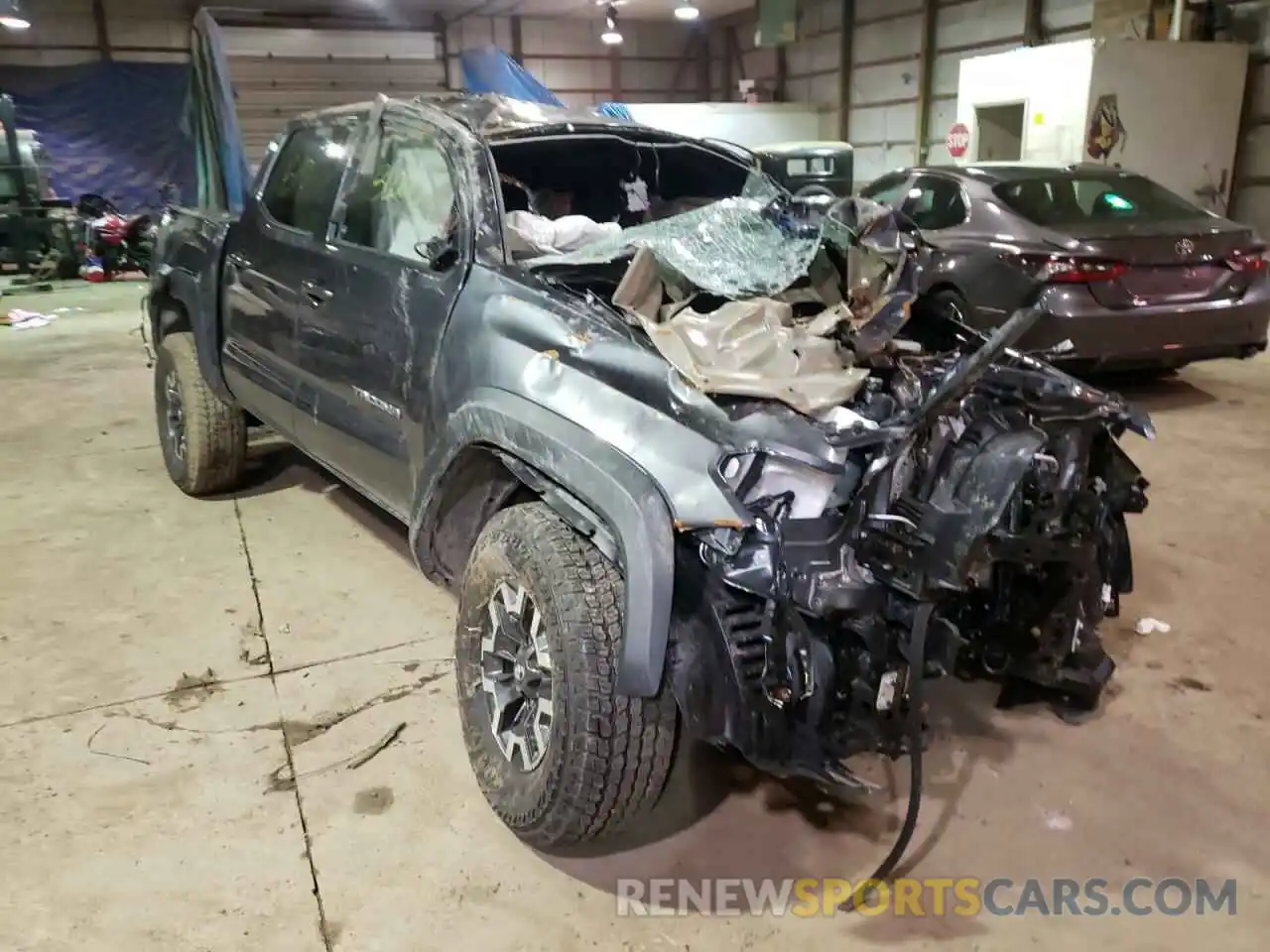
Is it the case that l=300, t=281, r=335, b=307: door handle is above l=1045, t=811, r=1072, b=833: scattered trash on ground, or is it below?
above

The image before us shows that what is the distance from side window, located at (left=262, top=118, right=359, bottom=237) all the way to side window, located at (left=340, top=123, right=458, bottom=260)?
192mm

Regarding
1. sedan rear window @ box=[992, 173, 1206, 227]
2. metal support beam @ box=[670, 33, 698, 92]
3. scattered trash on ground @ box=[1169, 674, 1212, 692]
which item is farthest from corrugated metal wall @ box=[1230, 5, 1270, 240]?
metal support beam @ box=[670, 33, 698, 92]

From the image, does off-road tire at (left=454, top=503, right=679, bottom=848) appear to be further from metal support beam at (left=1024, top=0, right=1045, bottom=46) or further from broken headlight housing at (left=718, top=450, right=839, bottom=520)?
metal support beam at (left=1024, top=0, right=1045, bottom=46)

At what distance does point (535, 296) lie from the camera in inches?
105

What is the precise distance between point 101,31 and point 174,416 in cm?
1647

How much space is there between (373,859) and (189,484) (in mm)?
3096

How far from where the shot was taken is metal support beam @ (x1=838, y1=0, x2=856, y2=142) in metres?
17.0

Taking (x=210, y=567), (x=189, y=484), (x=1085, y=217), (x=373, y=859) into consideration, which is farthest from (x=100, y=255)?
(x=373, y=859)

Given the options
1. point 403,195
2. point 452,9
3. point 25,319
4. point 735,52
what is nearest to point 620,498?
point 403,195

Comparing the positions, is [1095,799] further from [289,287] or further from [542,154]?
[289,287]

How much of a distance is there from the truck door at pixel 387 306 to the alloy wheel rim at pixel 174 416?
1.57 meters

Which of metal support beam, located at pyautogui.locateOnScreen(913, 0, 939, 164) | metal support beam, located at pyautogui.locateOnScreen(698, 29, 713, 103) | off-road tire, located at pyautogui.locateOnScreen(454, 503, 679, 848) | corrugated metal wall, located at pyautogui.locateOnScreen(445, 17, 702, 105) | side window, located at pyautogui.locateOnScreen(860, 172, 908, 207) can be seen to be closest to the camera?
off-road tire, located at pyautogui.locateOnScreen(454, 503, 679, 848)

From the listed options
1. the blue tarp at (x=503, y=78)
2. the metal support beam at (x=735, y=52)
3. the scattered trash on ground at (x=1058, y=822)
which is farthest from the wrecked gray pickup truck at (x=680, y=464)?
→ the metal support beam at (x=735, y=52)

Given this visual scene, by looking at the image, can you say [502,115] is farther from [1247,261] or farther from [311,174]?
[1247,261]
